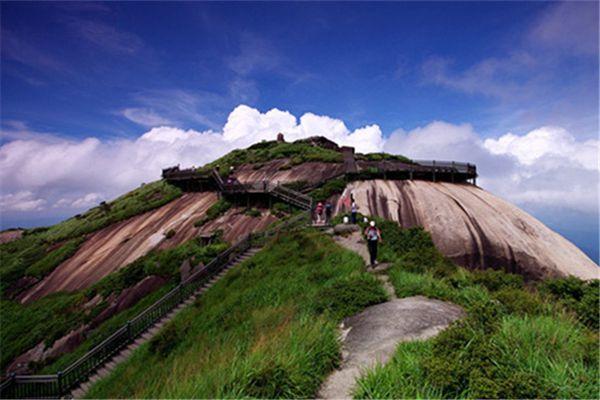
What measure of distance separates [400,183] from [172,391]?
2642 cm

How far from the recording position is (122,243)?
3003cm

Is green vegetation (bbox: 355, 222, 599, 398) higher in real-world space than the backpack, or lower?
lower

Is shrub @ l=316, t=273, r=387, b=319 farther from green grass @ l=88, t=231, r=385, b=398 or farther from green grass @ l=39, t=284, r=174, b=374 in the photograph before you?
green grass @ l=39, t=284, r=174, b=374

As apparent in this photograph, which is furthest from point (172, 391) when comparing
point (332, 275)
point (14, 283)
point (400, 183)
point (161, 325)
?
point (14, 283)

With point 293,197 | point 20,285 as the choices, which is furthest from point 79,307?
point 293,197

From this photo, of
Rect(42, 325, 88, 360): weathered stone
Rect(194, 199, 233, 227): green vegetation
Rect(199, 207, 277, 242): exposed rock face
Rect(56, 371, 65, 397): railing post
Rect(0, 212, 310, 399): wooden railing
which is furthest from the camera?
Rect(194, 199, 233, 227): green vegetation

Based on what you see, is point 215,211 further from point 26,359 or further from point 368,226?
point 26,359

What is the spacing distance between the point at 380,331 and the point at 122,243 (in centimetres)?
3013

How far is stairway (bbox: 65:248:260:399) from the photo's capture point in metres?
14.1

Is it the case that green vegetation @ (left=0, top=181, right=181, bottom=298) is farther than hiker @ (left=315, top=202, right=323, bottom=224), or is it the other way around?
green vegetation @ (left=0, top=181, right=181, bottom=298)

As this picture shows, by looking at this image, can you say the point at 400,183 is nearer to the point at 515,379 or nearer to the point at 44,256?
the point at 515,379

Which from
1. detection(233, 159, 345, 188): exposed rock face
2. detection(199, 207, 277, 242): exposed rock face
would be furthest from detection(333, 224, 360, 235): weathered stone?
detection(233, 159, 345, 188): exposed rock face

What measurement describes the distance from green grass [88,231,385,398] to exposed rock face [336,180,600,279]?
28.8 ft

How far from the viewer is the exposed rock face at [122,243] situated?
1072 inches
